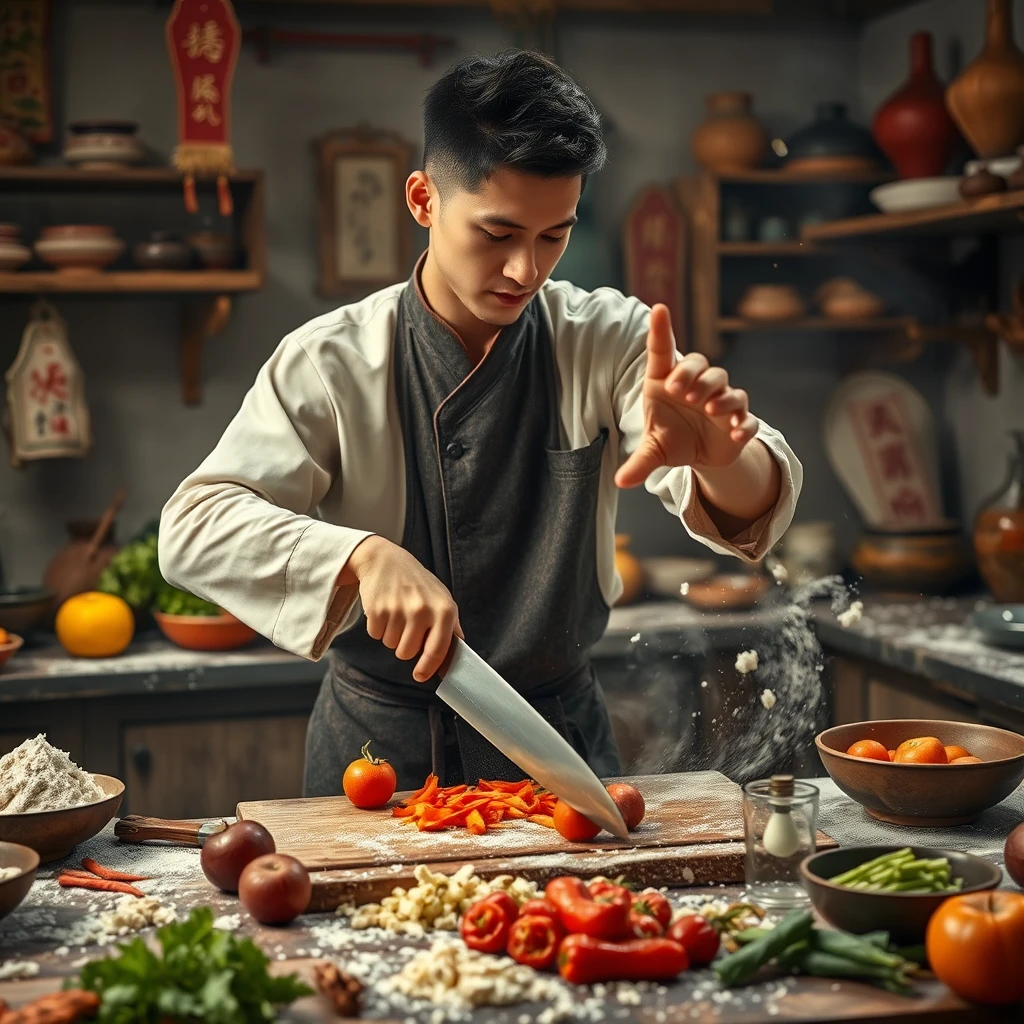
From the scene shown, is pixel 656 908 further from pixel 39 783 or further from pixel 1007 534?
pixel 1007 534

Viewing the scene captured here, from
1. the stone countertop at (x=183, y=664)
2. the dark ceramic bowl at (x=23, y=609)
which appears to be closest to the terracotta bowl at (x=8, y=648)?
the stone countertop at (x=183, y=664)

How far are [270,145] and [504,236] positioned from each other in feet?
7.63

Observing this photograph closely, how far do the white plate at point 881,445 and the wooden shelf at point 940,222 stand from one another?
0.49 metres

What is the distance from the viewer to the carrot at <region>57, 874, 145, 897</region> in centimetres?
162

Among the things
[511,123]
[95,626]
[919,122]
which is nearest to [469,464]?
[511,123]

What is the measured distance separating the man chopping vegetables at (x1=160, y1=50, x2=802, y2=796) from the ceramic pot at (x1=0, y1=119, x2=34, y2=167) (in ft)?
5.89

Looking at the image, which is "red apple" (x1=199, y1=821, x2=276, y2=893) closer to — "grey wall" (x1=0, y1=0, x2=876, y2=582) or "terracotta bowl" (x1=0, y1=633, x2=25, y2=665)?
"terracotta bowl" (x1=0, y1=633, x2=25, y2=665)

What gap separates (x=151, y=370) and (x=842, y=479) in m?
2.08

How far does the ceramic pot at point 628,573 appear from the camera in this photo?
12.6 ft

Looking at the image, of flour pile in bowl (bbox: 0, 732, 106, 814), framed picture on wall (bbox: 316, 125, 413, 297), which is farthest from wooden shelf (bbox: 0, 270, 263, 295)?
flour pile in bowl (bbox: 0, 732, 106, 814)

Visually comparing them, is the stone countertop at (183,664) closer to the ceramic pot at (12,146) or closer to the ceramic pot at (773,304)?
the ceramic pot at (773,304)

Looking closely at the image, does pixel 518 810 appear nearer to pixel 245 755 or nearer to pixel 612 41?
pixel 245 755

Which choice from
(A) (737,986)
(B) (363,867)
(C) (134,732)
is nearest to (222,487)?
(B) (363,867)

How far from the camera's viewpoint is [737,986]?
4.43ft
